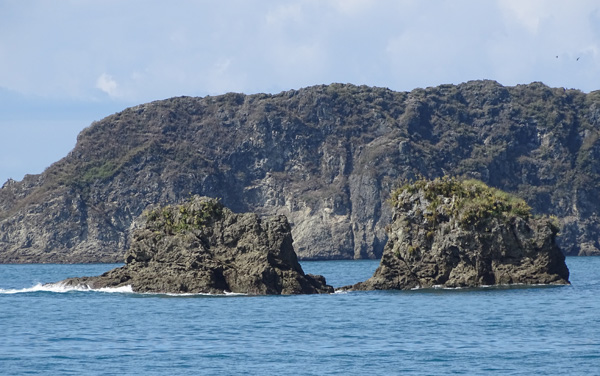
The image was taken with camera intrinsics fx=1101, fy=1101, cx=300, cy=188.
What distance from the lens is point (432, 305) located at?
192 ft

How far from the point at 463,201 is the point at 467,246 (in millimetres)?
2939

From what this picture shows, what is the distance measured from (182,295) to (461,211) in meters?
17.7

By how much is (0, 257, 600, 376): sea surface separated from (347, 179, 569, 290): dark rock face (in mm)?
1987

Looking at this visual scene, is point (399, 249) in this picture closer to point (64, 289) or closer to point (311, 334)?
point (311, 334)

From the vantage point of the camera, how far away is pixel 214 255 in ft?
219

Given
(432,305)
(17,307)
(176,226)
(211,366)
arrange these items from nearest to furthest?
(211,366) → (432,305) → (17,307) → (176,226)

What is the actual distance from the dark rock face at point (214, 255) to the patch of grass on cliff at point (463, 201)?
819 cm

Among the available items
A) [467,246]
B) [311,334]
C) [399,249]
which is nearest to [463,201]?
[467,246]

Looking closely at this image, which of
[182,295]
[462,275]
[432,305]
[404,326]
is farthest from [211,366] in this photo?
[462,275]

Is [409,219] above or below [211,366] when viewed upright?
above

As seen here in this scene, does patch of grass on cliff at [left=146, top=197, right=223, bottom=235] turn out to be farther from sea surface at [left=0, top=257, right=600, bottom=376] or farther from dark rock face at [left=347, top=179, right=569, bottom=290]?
dark rock face at [left=347, top=179, right=569, bottom=290]

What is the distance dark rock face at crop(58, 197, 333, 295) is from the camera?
65250 mm

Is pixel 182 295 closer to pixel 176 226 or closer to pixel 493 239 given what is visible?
pixel 176 226

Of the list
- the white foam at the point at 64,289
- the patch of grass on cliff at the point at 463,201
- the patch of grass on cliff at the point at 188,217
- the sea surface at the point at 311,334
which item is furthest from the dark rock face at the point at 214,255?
the patch of grass on cliff at the point at 463,201
